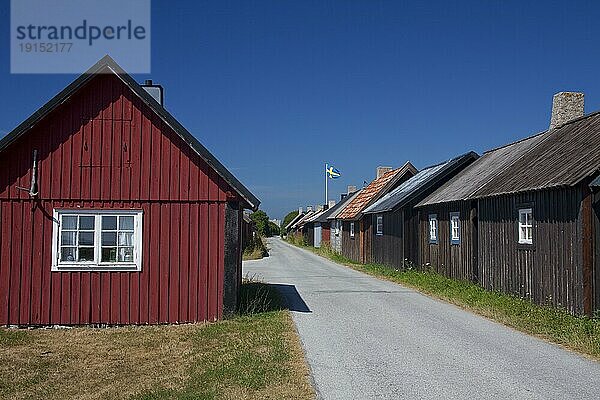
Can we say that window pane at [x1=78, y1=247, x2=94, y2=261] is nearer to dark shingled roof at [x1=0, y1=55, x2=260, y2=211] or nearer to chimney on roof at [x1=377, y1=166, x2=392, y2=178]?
dark shingled roof at [x1=0, y1=55, x2=260, y2=211]

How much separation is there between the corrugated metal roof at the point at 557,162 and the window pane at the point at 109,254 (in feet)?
30.5

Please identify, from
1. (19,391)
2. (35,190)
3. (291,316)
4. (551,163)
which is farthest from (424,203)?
(19,391)

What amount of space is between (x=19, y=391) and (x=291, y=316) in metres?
7.22

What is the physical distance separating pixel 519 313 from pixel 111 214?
9.13 metres

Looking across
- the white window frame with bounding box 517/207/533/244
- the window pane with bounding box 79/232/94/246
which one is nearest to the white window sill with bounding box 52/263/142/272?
the window pane with bounding box 79/232/94/246

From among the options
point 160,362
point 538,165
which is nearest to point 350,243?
point 538,165

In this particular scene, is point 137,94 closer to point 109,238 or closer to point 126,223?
point 126,223

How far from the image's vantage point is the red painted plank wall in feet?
44.8

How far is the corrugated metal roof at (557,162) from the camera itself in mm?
14203

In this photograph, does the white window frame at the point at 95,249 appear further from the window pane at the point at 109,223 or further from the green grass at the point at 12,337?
the green grass at the point at 12,337

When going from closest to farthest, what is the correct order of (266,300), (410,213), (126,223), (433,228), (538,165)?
(126,223), (266,300), (538,165), (433,228), (410,213)

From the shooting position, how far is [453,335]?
1266 centimetres

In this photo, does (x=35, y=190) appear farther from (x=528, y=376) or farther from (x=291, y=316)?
(x=528, y=376)

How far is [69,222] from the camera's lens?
45.1ft
